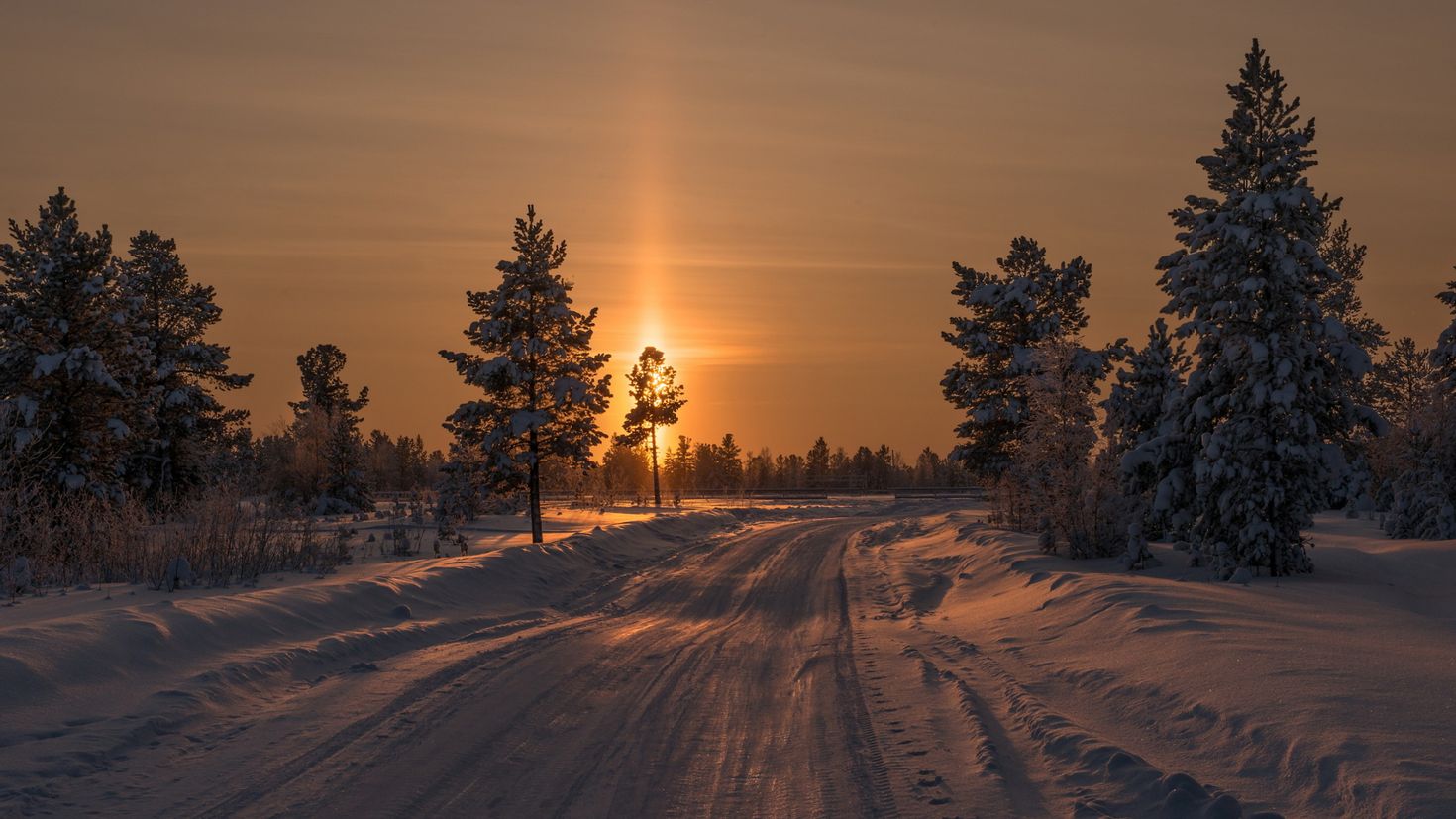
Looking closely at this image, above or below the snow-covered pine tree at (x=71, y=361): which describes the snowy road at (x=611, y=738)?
below

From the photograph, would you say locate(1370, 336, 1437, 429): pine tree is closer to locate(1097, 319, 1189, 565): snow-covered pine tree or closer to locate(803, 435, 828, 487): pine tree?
locate(1097, 319, 1189, 565): snow-covered pine tree

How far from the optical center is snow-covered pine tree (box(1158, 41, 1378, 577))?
19.6m

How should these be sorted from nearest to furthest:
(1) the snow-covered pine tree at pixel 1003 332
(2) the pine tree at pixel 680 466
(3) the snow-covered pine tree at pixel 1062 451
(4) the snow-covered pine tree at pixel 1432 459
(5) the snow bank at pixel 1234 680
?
(5) the snow bank at pixel 1234 680, (3) the snow-covered pine tree at pixel 1062 451, (4) the snow-covered pine tree at pixel 1432 459, (1) the snow-covered pine tree at pixel 1003 332, (2) the pine tree at pixel 680 466

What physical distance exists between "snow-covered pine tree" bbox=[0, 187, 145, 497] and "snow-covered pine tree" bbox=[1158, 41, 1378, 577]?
99.6ft

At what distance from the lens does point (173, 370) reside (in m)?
43.3

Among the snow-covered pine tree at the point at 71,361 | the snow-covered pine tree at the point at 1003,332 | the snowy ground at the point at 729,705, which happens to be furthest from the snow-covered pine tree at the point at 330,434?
the snowy ground at the point at 729,705

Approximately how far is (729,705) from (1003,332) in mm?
33583

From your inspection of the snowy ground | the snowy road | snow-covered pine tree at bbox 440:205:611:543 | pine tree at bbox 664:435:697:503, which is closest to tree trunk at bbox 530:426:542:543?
snow-covered pine tree at bbox 440:205:611:543

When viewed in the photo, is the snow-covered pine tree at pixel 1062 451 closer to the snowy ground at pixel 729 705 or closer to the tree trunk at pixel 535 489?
the snowy ground at pixel 729 705

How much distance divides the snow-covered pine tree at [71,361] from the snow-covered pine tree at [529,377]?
416 inches

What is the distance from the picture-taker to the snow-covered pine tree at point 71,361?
28.8 meters

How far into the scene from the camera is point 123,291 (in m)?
39.9

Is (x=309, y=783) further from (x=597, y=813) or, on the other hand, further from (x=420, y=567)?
(x=420, y=567)

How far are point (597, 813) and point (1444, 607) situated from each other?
16571 mm
